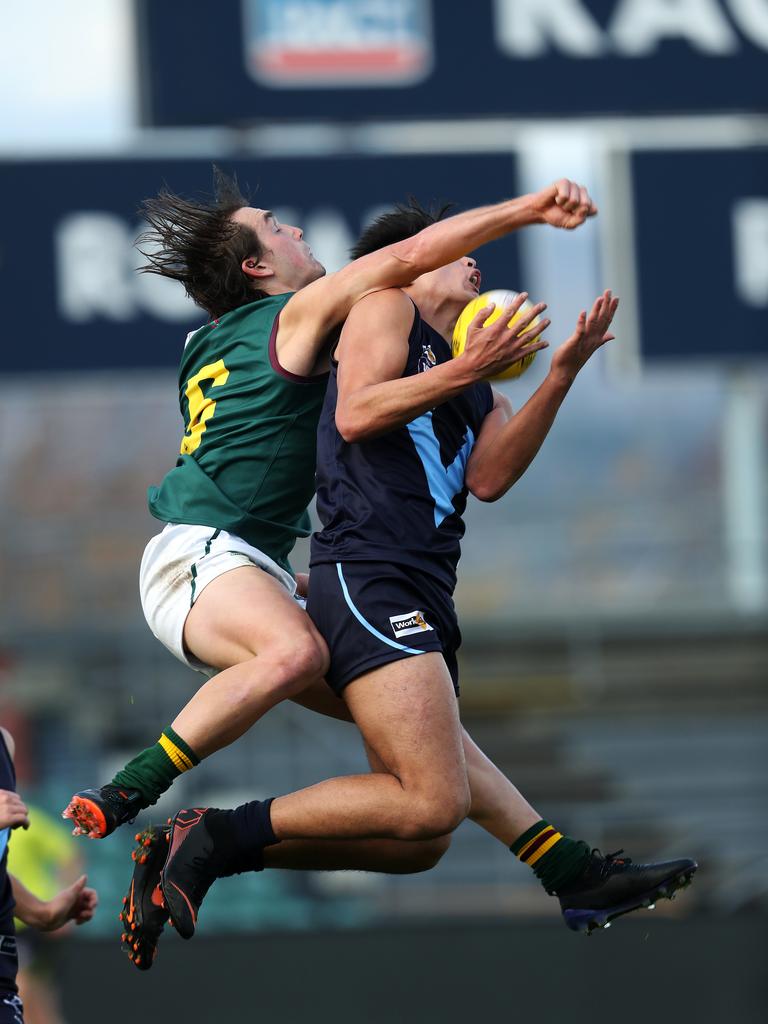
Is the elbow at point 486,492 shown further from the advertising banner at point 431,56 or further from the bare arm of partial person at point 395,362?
the advertising banner at point 431,56

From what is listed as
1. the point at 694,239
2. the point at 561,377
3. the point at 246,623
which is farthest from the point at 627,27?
the point at 246,623

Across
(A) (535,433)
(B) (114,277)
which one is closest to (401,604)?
(A) (535,433)

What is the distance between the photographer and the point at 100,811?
15.0 ft

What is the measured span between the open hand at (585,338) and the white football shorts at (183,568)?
1.02m

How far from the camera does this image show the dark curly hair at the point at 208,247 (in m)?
5.28

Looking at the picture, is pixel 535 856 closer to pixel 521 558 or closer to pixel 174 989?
pixel 174 989

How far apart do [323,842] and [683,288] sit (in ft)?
17.2

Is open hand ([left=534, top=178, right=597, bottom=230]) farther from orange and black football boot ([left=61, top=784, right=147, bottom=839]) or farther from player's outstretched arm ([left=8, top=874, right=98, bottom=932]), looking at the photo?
player's outstretched arm ([left=8, top=874, right=98, bottom=932])

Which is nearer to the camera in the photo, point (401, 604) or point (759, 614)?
point (401, 604)

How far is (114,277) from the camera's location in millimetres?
9031

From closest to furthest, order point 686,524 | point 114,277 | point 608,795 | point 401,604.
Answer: point 401,604, point 114,277, point 608,795, point 686,524

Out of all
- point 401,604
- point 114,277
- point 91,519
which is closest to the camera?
point 401,604

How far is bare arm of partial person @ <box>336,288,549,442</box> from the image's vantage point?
4516 millimetres

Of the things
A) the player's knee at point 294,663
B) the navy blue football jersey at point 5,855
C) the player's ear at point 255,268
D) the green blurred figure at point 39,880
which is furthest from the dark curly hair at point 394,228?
the green blurred figure at point 39,880
